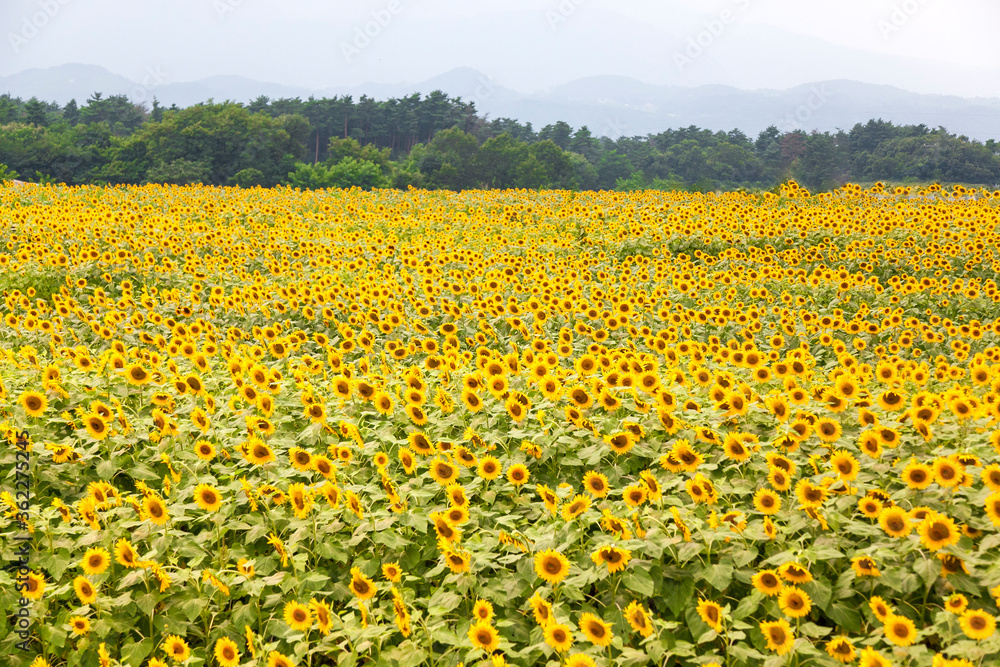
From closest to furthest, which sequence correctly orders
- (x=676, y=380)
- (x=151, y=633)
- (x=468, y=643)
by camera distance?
(x=468, y=643)
(x=151, y=633)
(x=676, y=380)

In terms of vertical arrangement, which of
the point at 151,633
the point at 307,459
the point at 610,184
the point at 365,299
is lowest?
the point at 151,633

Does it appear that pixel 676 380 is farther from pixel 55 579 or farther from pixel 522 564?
pixel 55 579

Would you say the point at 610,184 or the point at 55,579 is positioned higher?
the point at 610,184

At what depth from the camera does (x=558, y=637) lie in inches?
100

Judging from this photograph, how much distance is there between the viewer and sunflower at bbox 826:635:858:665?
8.19 feet

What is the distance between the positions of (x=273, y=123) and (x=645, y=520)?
5171 centimetres

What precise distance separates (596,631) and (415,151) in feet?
175

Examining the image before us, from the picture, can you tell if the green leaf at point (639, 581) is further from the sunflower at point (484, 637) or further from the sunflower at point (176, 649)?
the sunflower at point (176, 649)

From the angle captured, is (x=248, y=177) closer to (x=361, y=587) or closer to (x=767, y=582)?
(x=361, y=587)

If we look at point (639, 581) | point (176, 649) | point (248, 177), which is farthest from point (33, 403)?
point (248, 177)

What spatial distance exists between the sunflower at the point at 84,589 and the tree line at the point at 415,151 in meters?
32.3

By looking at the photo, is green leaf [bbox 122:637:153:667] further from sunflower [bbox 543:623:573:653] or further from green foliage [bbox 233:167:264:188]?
green foliage [bbox 233:167:264:188]

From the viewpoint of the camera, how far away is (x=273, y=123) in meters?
48.2

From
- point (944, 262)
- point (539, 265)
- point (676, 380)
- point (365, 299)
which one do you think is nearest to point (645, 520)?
point (676, 380)
